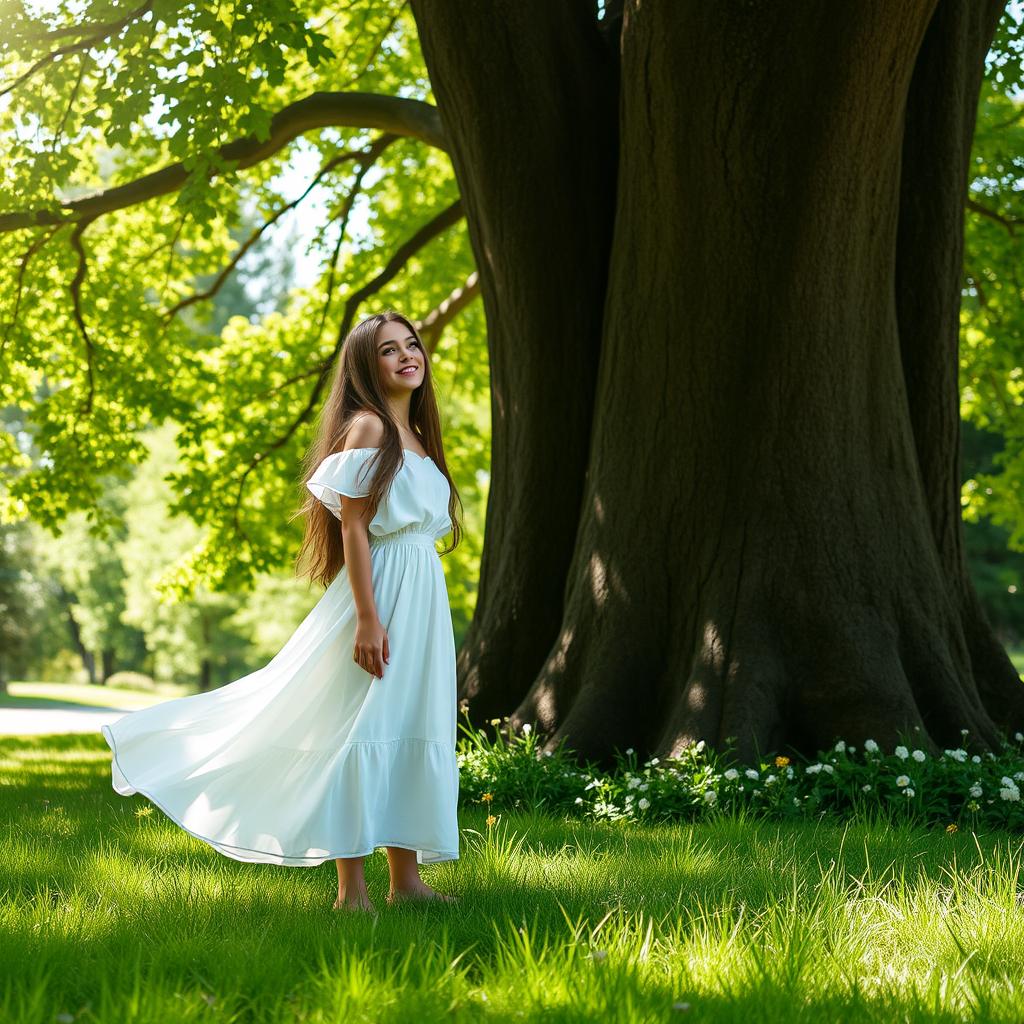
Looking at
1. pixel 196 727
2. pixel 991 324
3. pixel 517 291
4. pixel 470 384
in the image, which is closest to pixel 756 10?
pixel 517 291

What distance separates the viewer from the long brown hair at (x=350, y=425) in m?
4.56

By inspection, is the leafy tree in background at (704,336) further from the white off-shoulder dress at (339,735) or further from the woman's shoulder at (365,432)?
the woman's shoulder at (365,432)

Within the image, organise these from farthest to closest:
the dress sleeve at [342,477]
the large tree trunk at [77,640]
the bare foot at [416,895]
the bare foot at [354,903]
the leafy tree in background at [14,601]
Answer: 1. the large tree trunk at [77,640]
2. the leafy tree in background at [14,601]
3. the dress sleeve at [342,477]
4. the bare foot at [416,895]
5. the bare foot at [354,903]

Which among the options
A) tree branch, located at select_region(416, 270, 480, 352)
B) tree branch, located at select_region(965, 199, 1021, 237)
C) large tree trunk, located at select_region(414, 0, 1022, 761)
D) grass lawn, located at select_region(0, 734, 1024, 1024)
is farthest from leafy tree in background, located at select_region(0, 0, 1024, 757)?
tree branch, located at select_region(965, 199, 1021, 237)

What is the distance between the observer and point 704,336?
22.1 ft

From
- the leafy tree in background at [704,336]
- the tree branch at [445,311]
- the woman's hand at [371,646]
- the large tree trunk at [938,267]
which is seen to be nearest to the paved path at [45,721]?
the tree branch at [445,311]

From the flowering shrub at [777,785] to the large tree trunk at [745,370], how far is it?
220 mm

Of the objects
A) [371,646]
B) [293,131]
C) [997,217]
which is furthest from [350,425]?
[997,217]

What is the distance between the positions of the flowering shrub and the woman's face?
2.30 meters

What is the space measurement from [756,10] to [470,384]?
10691 mm

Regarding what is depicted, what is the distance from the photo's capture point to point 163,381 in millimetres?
12586

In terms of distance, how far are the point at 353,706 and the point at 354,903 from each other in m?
0.67

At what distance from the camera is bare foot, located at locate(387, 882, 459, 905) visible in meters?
4.18

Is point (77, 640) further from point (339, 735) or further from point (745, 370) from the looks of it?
point (339, 735)
